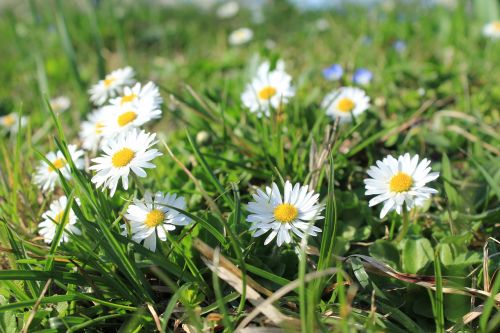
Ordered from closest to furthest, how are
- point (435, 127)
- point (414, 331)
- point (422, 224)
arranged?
point (414, 331), point (422, 224), point (435, 127)

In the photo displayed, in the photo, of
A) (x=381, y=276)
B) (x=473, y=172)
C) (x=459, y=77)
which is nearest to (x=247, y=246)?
(x=381, y=276)

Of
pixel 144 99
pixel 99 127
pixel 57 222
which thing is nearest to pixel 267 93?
pixel 144 99

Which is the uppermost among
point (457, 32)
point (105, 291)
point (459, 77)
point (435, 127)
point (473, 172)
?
point (457, 32)

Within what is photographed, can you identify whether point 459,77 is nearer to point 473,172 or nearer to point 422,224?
point 473,172

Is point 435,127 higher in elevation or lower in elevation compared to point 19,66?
lower

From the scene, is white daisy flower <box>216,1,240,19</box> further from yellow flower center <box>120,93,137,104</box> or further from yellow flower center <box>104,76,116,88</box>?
yellow flower center <box>120,93,137,104</box>

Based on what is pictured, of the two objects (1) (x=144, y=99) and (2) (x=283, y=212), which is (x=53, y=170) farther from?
(2) (x=283, y=212)
